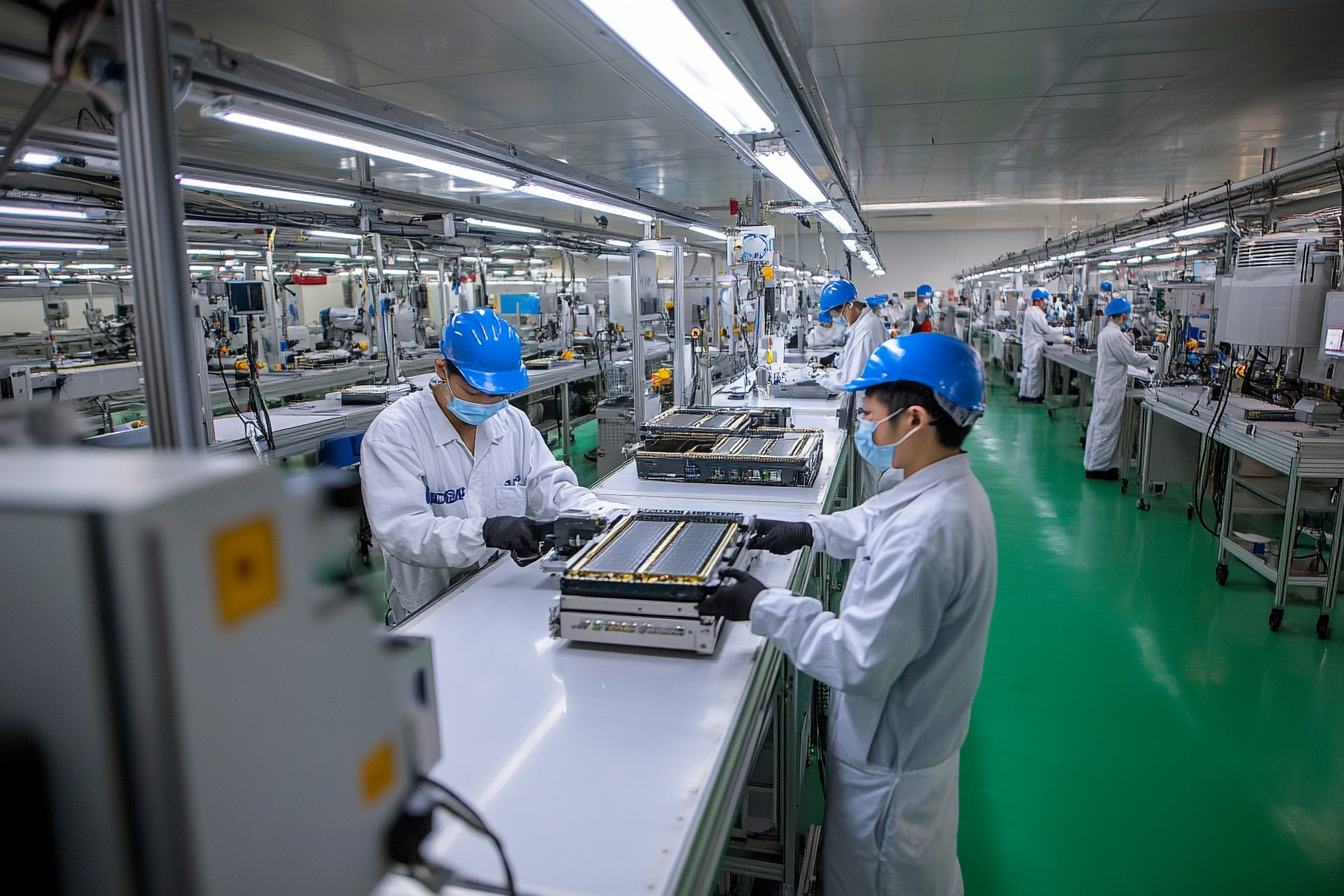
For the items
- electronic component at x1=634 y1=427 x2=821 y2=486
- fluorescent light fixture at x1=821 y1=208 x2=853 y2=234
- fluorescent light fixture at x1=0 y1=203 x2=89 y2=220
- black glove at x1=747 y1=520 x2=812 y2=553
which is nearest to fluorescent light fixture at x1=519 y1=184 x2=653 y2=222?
electronic component at x1=634 y1=427 x2=821 y2=486

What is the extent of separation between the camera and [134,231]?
1105 mm

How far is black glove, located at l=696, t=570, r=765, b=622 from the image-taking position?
6.15 feet

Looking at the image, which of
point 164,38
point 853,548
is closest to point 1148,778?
point 853,548

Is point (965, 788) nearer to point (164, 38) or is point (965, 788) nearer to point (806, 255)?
point (164, 38)

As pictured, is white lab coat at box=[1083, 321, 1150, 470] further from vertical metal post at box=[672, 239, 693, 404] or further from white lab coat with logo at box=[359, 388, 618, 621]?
white lab coat with logo at box=[359, 388, 618, 621]

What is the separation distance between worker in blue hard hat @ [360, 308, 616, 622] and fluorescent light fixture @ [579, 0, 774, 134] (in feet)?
3.10

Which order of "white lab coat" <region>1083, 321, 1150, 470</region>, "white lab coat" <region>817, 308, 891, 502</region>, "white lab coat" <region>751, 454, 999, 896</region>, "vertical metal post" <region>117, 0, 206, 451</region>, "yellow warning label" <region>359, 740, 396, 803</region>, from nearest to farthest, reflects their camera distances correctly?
"yellow warning label" <region>359, 740, 396, 803</region>, "vertical metal post" <region>117, 0, 206, 451</region>, "white lab coat" <region>751, 454, 999, 896</region>, "white lab coat" <region>817, 308, 891, 502</region>, "white lab coat" <region>1083, 321, 1150, 470</region>

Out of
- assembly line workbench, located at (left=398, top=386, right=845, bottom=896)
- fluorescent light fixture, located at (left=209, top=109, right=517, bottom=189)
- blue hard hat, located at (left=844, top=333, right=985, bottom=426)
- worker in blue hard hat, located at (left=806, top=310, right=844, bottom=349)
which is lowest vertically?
assembly line workbench, located at (left=398, top=386, right=845, bottom=896)

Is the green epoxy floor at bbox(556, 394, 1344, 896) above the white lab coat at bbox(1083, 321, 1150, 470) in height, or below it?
below

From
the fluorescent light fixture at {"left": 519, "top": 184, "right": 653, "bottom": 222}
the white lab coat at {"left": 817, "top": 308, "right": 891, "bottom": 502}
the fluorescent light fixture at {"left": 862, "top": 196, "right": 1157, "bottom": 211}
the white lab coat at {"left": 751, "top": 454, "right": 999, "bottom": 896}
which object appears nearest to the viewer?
the white lab coat at {"left": 751, "top": 454, "right": 999, "bottom": 896}

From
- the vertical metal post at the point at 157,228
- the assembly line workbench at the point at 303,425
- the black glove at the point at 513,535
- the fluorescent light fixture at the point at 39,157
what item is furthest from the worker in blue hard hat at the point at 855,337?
the vertical metal post at the point at 157,228

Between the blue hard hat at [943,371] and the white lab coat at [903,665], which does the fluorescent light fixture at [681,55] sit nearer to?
the blue hard hat at [943,371]

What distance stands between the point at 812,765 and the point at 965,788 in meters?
0.61

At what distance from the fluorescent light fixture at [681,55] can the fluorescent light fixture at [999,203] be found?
12373 mm
